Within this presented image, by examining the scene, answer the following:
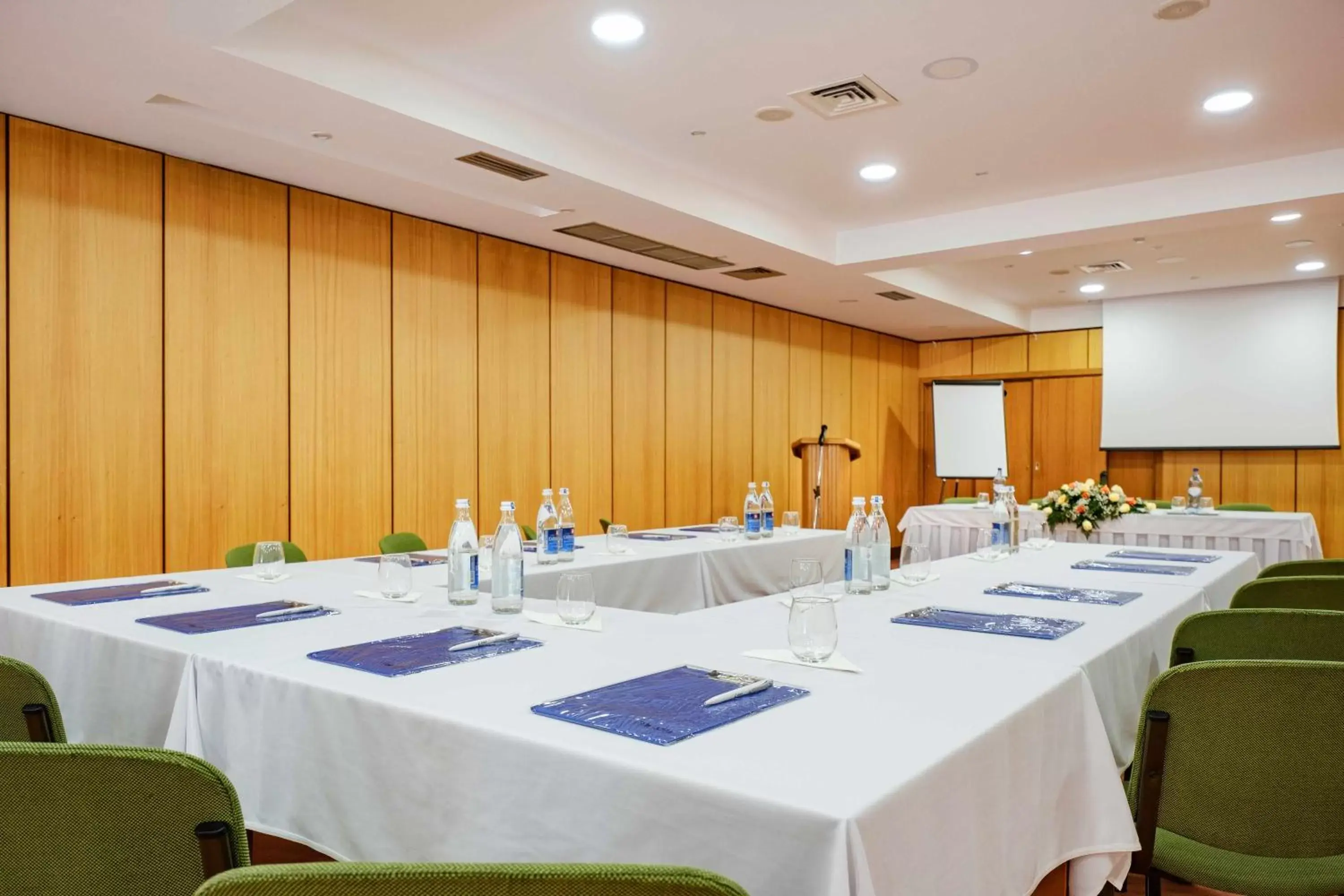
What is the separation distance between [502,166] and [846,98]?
6.40 ft

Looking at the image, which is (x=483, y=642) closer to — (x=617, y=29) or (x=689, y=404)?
(x=617, y=29)

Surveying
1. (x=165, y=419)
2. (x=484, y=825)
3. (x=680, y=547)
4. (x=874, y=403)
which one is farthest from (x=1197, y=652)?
(x=874, y=403)

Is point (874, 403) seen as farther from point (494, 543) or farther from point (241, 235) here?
point (494, 543)

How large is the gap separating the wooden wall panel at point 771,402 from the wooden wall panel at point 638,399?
1.54 meters

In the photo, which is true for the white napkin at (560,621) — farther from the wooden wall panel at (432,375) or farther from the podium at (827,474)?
the podium at (827,474)

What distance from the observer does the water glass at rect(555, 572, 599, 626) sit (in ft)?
7.50

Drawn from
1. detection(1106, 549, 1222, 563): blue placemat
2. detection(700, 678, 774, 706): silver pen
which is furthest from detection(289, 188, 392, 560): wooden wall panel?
detection(700, 678, 774, 706): silver pen

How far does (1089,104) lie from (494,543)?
4260 mm

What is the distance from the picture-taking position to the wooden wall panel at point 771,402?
10125mm

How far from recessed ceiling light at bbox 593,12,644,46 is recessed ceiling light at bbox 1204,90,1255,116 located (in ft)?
10.2

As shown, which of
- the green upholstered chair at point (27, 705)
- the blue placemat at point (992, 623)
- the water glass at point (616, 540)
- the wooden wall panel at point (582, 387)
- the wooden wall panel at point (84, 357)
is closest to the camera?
the green upholstered chair at point (27, 705)

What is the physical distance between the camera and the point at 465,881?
801mm

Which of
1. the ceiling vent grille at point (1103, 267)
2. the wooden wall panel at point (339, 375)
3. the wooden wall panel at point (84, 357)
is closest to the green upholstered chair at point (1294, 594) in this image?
the wooden wall panel at point (339, 375)

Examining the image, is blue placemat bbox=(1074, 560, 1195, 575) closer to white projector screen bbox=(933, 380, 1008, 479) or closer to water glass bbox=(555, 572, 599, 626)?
water glass bbox=(555, 572, 599, 626)
